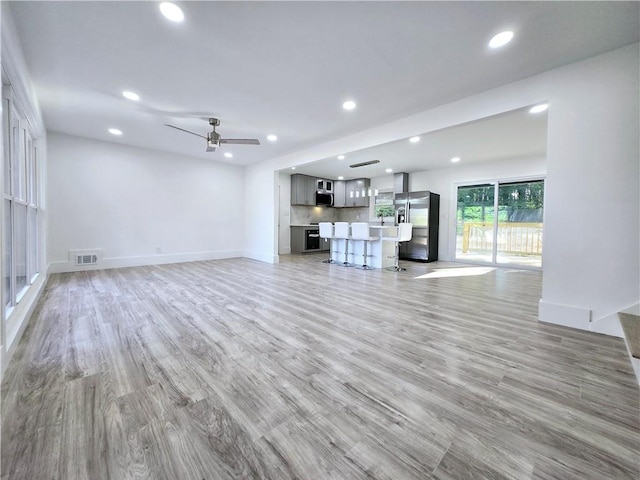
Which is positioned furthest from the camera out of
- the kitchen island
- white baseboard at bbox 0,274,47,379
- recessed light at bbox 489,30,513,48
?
the kitchen island

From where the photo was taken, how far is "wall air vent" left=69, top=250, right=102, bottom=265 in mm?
5047

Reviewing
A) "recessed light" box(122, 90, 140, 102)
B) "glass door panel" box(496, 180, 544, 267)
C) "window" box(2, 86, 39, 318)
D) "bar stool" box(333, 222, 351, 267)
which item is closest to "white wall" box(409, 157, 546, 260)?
"glass door panel" box(496, 180, 544, 267)

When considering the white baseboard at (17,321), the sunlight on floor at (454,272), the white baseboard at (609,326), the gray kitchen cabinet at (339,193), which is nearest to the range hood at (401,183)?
the gray kitchen cabinet at (339,193)

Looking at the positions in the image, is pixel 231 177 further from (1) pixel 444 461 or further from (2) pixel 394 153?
(1) pixel 444 461

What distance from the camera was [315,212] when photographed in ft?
30.5

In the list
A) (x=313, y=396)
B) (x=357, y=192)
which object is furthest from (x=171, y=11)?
(x=357, y=192)

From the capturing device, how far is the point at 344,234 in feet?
20.2

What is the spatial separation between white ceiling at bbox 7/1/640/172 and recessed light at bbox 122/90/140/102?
0.08 meters

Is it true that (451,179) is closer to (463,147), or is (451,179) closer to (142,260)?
(463,147)

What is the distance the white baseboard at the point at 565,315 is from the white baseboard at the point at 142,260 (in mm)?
6786

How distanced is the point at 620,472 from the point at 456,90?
3384 millimetres

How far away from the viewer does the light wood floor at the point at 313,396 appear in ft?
3.50

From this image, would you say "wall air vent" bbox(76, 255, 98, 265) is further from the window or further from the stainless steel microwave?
the stainless steel microwave

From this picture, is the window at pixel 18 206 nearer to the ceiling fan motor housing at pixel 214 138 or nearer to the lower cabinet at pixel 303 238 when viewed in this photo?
the ceiling fan motor housing at pixel 214 138
